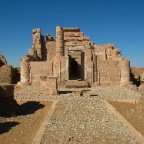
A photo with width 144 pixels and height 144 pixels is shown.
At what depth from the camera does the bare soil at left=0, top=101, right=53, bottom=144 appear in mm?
10756

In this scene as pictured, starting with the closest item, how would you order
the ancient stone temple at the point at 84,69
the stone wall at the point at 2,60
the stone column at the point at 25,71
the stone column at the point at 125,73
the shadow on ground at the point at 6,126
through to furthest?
the shadow on ground at the point at 6,126, the stone column at the point at 125,73, the ancient stone temple at the point at 84,69, the stone column at the point at 25,71, the stone wall at the point at 2,60

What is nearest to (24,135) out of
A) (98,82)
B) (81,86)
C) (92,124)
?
(92,124)

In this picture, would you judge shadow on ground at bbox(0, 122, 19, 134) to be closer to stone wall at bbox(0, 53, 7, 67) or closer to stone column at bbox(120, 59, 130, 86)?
stone column at bbox(120, 59, 130, 86)

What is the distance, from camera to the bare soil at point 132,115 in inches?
505

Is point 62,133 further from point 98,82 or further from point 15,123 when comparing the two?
point 98,82

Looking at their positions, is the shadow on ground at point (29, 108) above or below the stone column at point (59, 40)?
below

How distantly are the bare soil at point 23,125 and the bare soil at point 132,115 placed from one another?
4.51 meters

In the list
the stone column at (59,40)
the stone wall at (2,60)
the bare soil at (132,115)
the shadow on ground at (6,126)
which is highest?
the stone column at (59,40)

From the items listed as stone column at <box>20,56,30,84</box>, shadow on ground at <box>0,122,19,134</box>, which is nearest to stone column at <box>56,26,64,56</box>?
stone column at <box>20,56,30,84</box>

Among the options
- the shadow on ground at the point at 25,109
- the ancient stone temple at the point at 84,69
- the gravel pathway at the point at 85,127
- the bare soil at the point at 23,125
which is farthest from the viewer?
the ancient stone temple at the point at 84,69

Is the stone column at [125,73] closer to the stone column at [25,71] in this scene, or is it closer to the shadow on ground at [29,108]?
the stone column at [25,71]

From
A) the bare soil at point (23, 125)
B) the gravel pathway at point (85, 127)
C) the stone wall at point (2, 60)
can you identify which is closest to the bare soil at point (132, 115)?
the gravel pathway at point (85, 127)

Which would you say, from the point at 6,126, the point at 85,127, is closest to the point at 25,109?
the point at 6,126

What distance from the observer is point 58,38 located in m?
37.5
